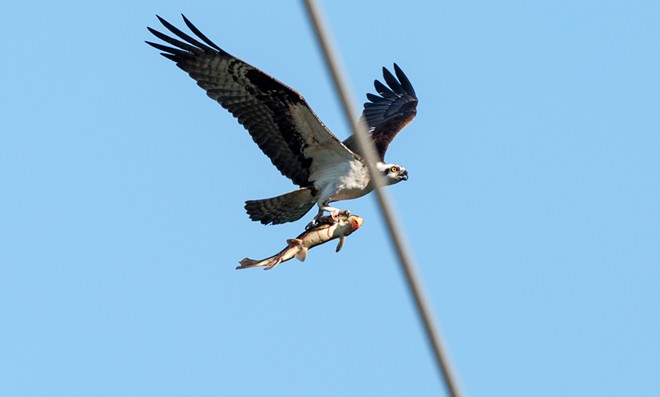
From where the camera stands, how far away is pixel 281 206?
38.4ft

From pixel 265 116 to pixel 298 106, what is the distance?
1.81 feet

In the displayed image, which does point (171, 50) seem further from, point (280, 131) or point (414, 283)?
point (414, 283)

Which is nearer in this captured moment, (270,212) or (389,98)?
(270,212)

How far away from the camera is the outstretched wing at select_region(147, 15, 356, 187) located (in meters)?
11.1

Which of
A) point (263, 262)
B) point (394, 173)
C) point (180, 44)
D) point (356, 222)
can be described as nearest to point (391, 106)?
point (394, 173)

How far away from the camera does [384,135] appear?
1381cm

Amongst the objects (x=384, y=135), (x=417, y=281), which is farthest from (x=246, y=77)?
(x=417, y=281)

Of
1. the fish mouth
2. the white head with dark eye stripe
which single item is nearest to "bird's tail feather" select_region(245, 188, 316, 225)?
the white head with dark eye stripe

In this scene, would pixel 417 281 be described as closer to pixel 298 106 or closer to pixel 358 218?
pixel 358 218

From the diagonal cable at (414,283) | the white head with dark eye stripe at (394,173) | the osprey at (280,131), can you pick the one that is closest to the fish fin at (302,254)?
the osprey at (280,131)

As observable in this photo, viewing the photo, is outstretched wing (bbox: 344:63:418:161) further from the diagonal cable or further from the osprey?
the diagonal cable

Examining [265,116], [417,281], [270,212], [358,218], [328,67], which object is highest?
[265,116]

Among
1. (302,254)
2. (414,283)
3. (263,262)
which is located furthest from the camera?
(302,254)

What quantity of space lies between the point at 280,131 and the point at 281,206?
2.66 ft
